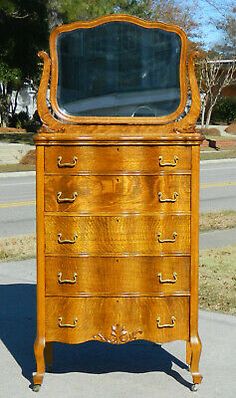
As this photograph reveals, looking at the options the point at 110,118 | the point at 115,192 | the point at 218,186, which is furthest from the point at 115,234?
the point at 218,186

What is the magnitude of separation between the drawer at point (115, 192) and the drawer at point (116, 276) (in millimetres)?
313

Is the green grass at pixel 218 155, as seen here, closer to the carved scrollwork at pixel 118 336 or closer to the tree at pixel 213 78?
the tree at pixel 213 78

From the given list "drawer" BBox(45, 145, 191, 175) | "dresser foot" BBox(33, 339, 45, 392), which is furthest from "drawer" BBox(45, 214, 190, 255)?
"dresser foot" BBox(33, 339, 45, 392)

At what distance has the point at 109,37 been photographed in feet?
16.8

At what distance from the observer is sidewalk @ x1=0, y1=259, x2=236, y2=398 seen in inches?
189

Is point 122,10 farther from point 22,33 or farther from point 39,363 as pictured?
point 39,363

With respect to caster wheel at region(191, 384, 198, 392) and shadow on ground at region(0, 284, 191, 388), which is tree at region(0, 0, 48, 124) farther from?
caster wheel at region(191, 384, 198, 392)

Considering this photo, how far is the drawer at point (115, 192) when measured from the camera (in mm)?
4750

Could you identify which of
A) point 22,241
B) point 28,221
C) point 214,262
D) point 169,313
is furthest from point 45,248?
point 28,221

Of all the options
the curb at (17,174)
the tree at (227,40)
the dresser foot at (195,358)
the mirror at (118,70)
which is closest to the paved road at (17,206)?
the curb at (17,174)

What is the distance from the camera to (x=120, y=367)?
528 centimetres

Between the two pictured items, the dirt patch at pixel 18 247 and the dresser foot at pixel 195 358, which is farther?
the dirt patch at pixel 18 247

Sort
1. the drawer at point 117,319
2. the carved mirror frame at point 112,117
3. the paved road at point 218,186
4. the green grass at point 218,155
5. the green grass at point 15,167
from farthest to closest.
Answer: the green grass at point 218,155 < the green grass at point 15,167 < the paved road at point 218,186 < the carved mirror frame at point 112,117 < the drawer at point 117,319

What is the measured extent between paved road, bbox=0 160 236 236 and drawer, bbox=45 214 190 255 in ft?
20.6
